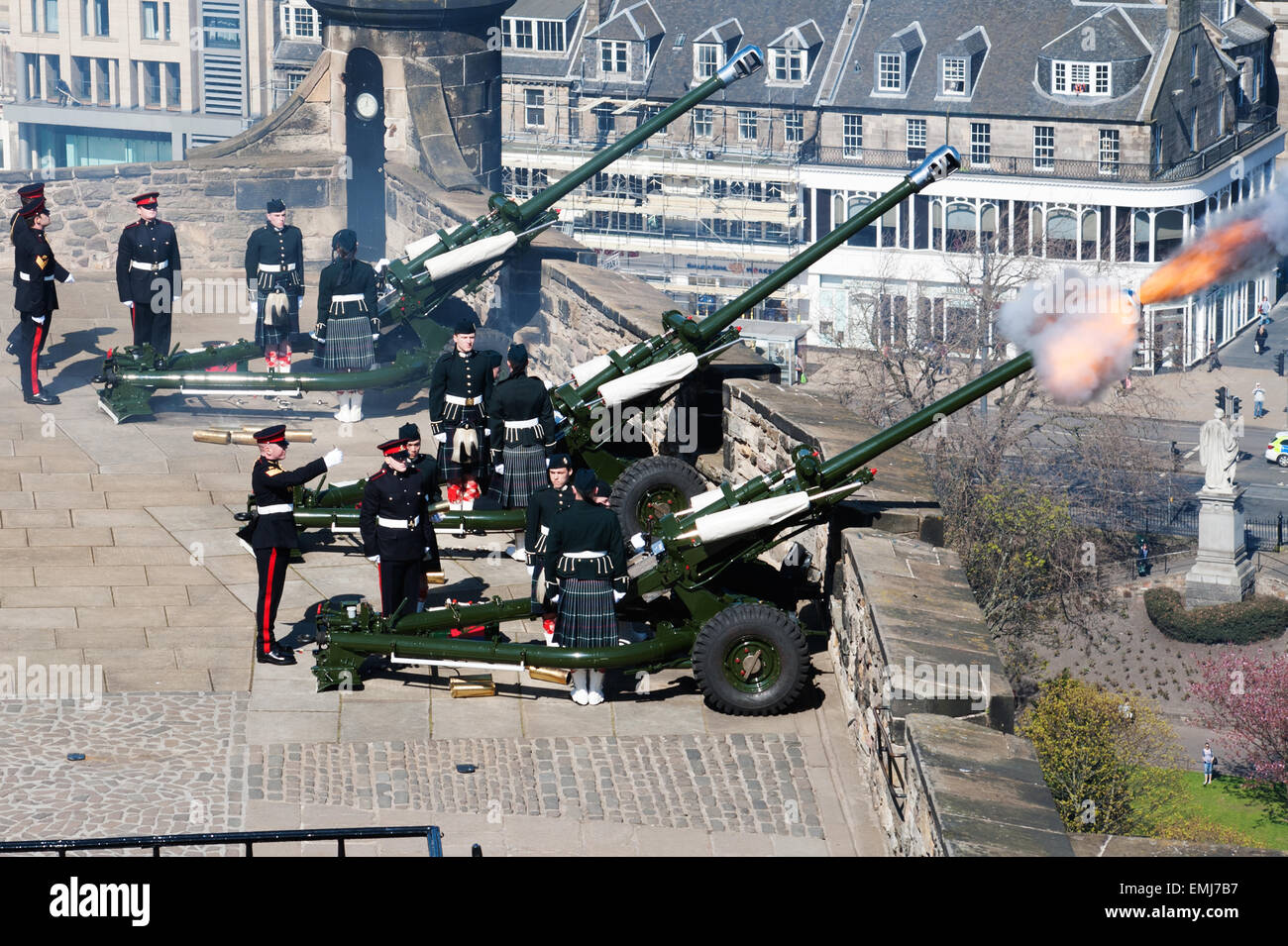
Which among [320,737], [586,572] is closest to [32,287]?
[320,737]

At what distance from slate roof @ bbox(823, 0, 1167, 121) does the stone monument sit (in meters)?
22.0

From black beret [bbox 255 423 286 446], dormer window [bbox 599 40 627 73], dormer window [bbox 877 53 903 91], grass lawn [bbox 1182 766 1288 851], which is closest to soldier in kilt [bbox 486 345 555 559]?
black beret [bbox 255 423 286 446]

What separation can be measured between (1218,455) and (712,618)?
46.3 metres

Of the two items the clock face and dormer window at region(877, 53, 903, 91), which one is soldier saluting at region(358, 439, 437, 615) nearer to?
the clock face

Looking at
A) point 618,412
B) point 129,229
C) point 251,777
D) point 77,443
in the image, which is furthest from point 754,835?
point 129,229

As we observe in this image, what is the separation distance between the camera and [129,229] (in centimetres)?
1970

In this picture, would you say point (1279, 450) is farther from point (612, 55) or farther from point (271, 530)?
point (271, 530)

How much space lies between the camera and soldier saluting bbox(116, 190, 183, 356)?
64.4 feet

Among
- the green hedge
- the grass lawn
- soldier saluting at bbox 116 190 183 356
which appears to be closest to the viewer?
soldier saluting at bbox 116 190 183 356

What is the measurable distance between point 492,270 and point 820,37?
64.6 metres

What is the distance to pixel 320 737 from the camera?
12164 mm

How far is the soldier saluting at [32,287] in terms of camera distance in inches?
754

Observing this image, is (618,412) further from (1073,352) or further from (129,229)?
(129,229)

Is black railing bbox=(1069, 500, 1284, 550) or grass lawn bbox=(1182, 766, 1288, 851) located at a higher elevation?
black railing bbox=(1069, 500, 1284, 550)
